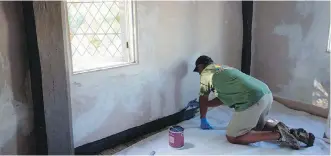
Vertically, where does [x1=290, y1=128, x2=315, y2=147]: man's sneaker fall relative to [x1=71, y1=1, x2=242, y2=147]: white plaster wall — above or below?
below

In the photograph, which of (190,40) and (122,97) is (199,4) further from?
(122,97)

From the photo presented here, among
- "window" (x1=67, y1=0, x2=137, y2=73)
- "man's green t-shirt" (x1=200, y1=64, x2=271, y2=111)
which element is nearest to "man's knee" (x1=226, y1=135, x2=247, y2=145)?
"man's green t-shirt" (x1=200, y1=64, x2=271, y2=111)

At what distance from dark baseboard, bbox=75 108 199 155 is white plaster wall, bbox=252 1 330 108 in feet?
3.63

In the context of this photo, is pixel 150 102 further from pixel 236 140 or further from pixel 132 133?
pixel 236 140

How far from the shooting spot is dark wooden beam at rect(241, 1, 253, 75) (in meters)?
3.79

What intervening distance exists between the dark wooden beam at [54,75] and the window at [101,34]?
33 cm

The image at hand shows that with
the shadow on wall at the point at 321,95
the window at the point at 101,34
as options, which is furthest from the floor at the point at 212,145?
the window at the point at 101,34

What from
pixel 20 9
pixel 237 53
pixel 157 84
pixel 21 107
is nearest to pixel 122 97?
pixel 157 84

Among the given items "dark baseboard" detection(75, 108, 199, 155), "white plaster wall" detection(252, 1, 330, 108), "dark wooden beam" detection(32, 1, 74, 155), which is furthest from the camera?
"white plaster wall" detection(252, 1, 330, 108)

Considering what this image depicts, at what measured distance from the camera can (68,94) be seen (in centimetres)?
229

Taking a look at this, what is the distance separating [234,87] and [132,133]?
1046mm

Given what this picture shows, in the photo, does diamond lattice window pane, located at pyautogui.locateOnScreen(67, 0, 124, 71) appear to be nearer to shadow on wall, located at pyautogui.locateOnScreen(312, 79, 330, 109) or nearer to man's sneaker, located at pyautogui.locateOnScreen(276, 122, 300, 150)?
man's sneaker, located at pyautogui.locateOnScreen(276, 122, 300, 150)

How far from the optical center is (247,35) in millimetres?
3859

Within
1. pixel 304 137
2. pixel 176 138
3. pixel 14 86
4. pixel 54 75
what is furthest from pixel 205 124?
pixel 14 86
